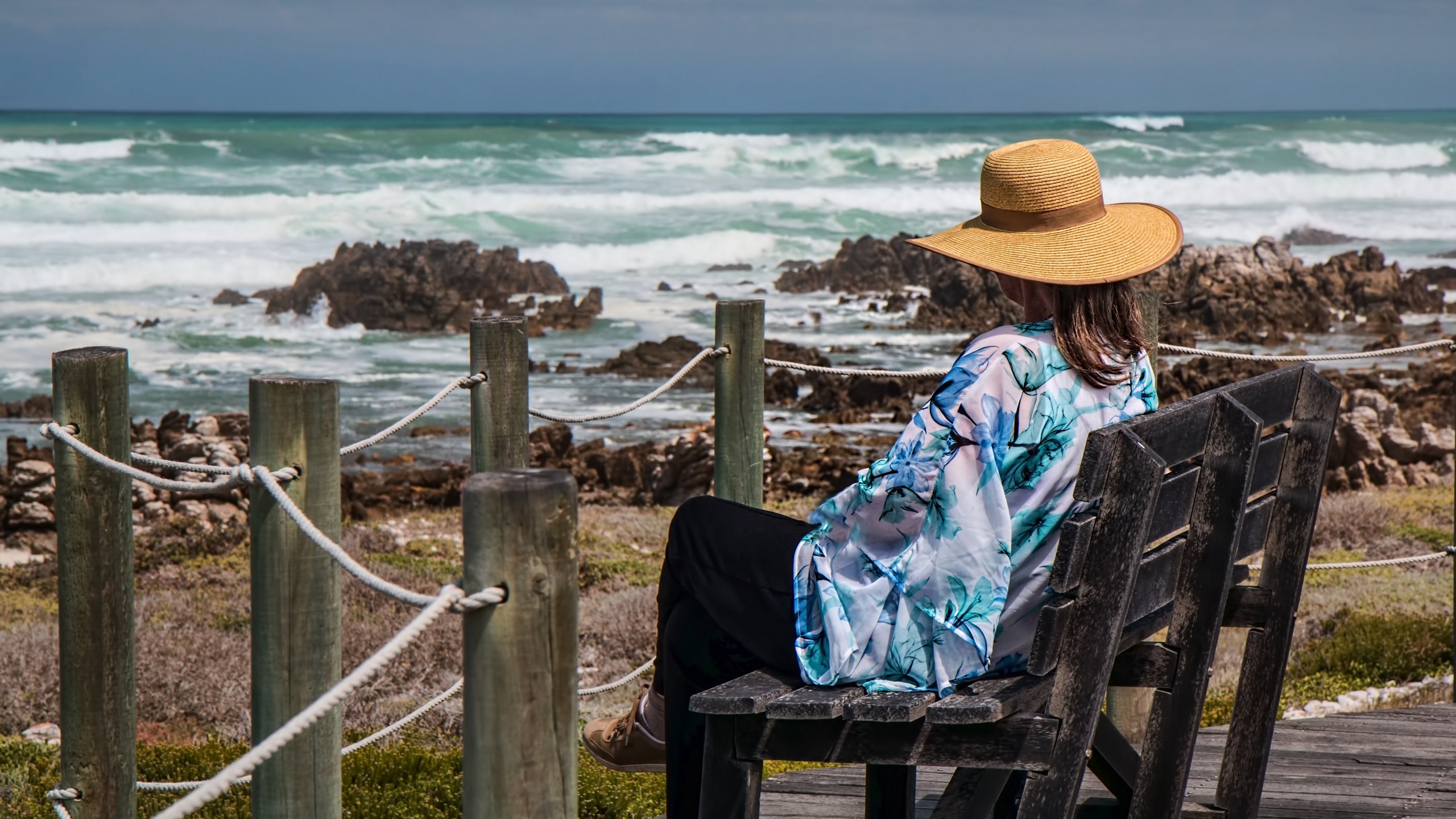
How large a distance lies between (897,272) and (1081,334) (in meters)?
23.9

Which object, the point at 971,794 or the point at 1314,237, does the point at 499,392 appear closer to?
the point at 971,794

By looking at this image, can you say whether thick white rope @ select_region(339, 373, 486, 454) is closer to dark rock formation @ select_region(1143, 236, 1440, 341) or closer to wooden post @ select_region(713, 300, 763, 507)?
wooden post @ select_region(713, 300, 763, 507)

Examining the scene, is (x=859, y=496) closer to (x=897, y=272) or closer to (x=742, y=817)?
(x=742, y=817)

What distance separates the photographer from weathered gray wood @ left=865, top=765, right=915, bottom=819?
2.55m

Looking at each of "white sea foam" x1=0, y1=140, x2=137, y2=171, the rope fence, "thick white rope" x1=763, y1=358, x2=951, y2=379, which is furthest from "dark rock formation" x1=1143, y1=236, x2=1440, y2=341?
"white sea foam" x1=0, y1=140, x2=137, y2=171

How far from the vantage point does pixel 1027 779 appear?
2.22 metres

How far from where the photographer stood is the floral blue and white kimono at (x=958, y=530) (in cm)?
222

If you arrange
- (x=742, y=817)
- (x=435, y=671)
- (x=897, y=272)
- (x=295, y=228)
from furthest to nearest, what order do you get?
(x=295, y=228)
(x=897, y=272)
(x=435, y=671)
(x=742, y=817)

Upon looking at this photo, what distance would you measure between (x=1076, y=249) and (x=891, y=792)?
3.45ft

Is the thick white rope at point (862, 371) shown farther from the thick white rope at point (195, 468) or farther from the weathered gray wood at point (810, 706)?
the weathered gray wood at point (810, 706)

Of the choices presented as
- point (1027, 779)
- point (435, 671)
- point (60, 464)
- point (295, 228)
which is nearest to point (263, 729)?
point (60, 464)

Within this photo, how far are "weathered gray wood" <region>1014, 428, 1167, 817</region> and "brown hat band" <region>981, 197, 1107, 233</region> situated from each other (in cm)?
54

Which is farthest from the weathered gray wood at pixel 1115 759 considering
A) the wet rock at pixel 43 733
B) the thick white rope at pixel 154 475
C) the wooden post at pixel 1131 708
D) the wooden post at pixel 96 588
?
the wet rock at pixel 43 733

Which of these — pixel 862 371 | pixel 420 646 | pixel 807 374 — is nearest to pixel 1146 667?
pixel 862 371
